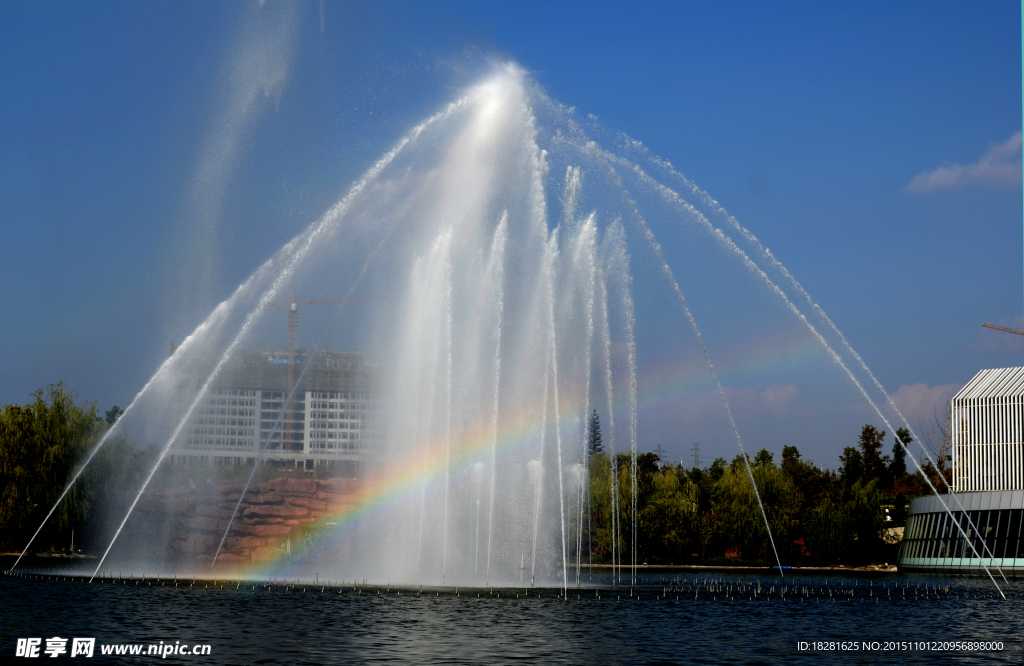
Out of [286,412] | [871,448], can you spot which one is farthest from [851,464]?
[286,412]

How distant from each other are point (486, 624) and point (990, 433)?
7589cm

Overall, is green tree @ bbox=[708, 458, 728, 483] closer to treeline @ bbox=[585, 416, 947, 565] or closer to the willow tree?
treeline @ bbox=[585, 416, 947, 565]

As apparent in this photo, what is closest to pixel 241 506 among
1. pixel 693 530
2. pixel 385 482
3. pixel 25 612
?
pixel 385 482

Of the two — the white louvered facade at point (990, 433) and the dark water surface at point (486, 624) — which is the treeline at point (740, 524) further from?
the dark water surface at point (486, 624)

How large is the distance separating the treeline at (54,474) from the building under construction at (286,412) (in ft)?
20.4

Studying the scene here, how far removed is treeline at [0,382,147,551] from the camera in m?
72.9

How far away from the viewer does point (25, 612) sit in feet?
113

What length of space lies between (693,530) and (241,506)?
5171cm

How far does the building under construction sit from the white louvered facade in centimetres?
5712

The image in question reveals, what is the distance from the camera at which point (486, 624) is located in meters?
32.8

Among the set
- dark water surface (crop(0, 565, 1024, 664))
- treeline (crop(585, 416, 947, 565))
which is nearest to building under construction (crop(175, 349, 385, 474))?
treeline (crop(585, 416, 947, 565))

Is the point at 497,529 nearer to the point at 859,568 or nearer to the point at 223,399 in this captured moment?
the point at 859,568

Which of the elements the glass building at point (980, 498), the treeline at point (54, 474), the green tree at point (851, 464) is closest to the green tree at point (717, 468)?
the green tree at point (851, 464)

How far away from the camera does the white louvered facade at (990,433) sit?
91.9m
